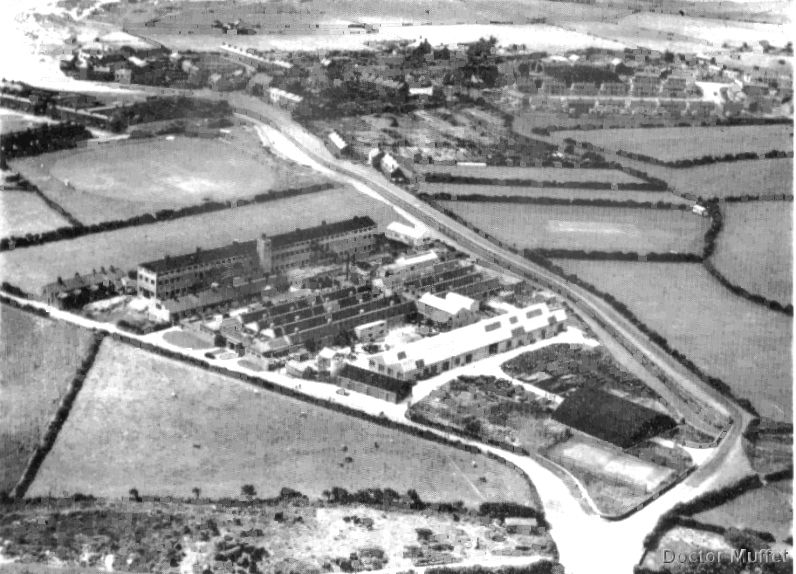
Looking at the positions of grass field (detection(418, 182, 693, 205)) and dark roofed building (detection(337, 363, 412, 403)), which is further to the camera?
grass field (detection(418, 182, 693, 205))

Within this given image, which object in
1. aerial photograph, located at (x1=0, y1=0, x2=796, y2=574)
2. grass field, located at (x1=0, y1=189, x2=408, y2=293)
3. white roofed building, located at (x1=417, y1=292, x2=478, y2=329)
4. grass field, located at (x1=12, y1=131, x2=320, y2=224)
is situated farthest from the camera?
grass field, located at (x1=12, y1=131, x2=320, y2=224)

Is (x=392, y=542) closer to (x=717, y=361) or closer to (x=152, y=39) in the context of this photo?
(x=717, y=361)

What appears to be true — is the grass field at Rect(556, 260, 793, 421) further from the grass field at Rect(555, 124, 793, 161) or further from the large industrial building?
the grass field at Rect(555, 124, 793, 161)

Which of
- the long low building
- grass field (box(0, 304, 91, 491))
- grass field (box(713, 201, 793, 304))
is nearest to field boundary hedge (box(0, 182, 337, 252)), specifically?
grass field (box(0, 304, 91, 491))

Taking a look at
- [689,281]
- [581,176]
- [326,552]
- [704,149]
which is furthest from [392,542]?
[704,149]

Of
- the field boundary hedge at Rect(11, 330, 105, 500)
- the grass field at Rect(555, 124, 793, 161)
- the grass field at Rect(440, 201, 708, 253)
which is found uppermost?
the grass field at Rect(555, 124, 793, 161)

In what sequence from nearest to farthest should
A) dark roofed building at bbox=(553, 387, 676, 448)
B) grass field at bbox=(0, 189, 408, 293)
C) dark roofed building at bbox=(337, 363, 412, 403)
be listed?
dark roofed building at bbox=(553, 387, 676, 448) < dark roofed building at bbox=(337, 363, 412, 403) < grass field at bbox=(0, 189, 408, 293)

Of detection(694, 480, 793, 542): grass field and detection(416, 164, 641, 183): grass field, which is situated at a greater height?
detection(416, 164, 641, 183): grass field
